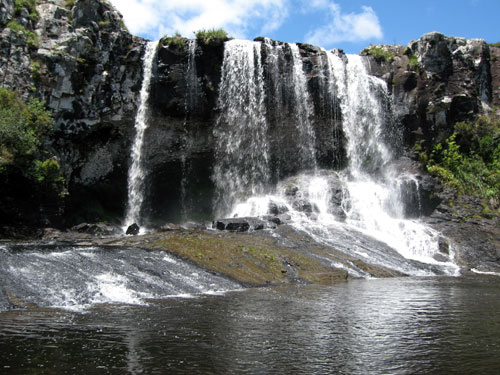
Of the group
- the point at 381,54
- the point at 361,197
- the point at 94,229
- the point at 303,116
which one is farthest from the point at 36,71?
the point at 381,54

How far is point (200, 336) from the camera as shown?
7.69m

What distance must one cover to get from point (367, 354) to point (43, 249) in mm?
11517

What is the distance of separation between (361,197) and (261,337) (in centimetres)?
2330

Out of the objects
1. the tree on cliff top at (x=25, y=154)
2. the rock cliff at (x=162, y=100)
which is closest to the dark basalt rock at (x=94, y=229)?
the rock cliff at (x=162, y=100)

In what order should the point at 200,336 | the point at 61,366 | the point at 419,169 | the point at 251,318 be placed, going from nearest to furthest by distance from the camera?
the point at 61,366 → the point at 200,336 → the point at 251,318 → the point at 419,169

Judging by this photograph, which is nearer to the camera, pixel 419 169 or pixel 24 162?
pixel 24 162

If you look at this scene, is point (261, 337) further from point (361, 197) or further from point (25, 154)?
point (361, 197)

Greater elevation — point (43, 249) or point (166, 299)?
point (43, 249)

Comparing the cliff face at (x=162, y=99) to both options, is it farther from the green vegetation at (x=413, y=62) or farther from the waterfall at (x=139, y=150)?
the waterfall at (x=139, y=150)

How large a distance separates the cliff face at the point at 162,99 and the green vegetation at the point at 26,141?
1549 mm

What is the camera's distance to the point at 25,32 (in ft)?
92.0

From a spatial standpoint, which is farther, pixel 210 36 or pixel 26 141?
pixel 210 36

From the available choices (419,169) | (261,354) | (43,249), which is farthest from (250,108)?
(261,354)

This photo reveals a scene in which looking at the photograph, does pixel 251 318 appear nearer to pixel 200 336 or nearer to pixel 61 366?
pixel 200 336
